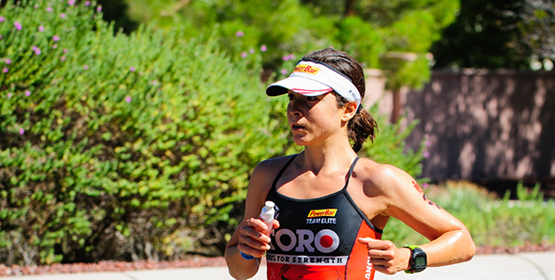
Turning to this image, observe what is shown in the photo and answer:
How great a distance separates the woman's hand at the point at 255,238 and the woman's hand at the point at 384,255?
344 millimetres

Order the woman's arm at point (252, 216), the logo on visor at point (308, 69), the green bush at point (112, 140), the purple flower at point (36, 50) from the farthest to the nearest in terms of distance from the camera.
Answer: the green bush at point (112, 140) < the purple flower at point (36, 50) < the woman's arm at point (252, 216) < the logo on visor at point (308, 69)

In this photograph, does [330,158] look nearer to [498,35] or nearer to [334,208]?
[334,208]

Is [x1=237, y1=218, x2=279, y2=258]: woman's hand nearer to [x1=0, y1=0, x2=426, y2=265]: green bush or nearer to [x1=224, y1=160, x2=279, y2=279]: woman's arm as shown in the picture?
[x1=224, y1=160, x2=279, y2=279]: woman's arm

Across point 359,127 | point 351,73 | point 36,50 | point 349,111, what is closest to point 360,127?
point 359,127

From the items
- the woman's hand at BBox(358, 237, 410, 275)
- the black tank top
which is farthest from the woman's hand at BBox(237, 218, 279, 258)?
the woman's hand at BBox(358, 237, 410, 275)

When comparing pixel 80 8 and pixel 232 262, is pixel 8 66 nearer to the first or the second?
pixel 80 8

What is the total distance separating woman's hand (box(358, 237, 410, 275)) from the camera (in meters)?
2.10

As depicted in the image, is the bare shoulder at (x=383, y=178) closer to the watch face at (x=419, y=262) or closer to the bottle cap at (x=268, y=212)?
the watch face at (x=419, y=262)

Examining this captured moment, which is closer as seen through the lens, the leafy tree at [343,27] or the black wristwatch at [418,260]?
the black wristwatch at [418,260]

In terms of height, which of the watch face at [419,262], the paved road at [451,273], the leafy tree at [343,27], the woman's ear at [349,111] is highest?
the leafy tree at [343,27]

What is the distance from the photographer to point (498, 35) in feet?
49.9

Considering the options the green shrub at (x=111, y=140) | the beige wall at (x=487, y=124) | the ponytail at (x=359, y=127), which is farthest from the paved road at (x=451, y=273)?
the beige wall at (x=487, y=124)

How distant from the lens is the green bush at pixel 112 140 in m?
5.20

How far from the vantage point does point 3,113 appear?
4992 millimetres
